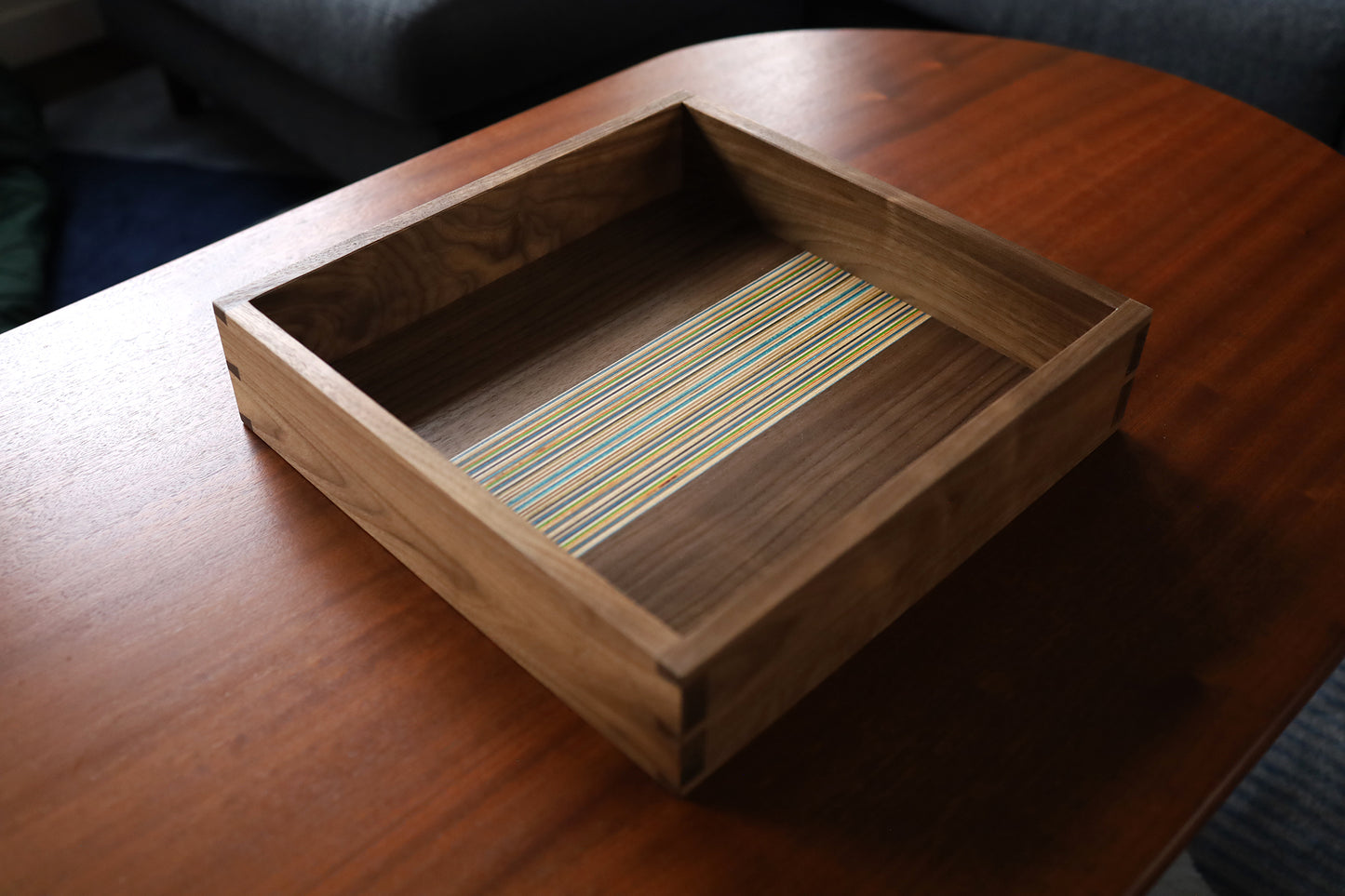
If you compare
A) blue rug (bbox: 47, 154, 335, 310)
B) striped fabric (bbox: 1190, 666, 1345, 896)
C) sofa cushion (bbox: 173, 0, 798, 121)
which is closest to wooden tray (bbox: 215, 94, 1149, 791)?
striped fabric (bbox: 1190, 666, 1345, 896)

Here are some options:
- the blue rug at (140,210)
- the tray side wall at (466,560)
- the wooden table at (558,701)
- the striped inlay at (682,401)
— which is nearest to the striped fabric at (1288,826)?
the wooden table at (558,701)

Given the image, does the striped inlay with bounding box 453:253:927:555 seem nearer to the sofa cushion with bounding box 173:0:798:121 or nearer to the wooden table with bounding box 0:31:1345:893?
the wooden table with bounding box 0:31:1345:893

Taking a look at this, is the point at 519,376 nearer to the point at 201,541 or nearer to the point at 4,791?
the point at 201,541

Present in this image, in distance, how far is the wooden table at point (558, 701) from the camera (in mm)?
535

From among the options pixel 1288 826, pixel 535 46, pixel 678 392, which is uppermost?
pixel 678 392

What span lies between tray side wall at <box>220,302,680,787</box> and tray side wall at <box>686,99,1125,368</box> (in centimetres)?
35

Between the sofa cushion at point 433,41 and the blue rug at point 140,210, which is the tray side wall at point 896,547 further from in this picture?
the blue rug at point 140,210

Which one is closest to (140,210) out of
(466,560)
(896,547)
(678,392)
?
(678,392)

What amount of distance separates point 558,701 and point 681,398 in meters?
0.23

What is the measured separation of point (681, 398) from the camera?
2.44ft

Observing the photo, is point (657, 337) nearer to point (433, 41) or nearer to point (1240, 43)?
point (433, 41)

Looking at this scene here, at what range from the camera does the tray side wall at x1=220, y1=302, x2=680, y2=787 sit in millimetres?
517

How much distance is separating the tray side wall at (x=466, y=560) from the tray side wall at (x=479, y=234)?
6 centimetres

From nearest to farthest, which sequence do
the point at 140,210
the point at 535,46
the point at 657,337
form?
the point at 657,337 → the point at 535,46 → the point at 140,210
